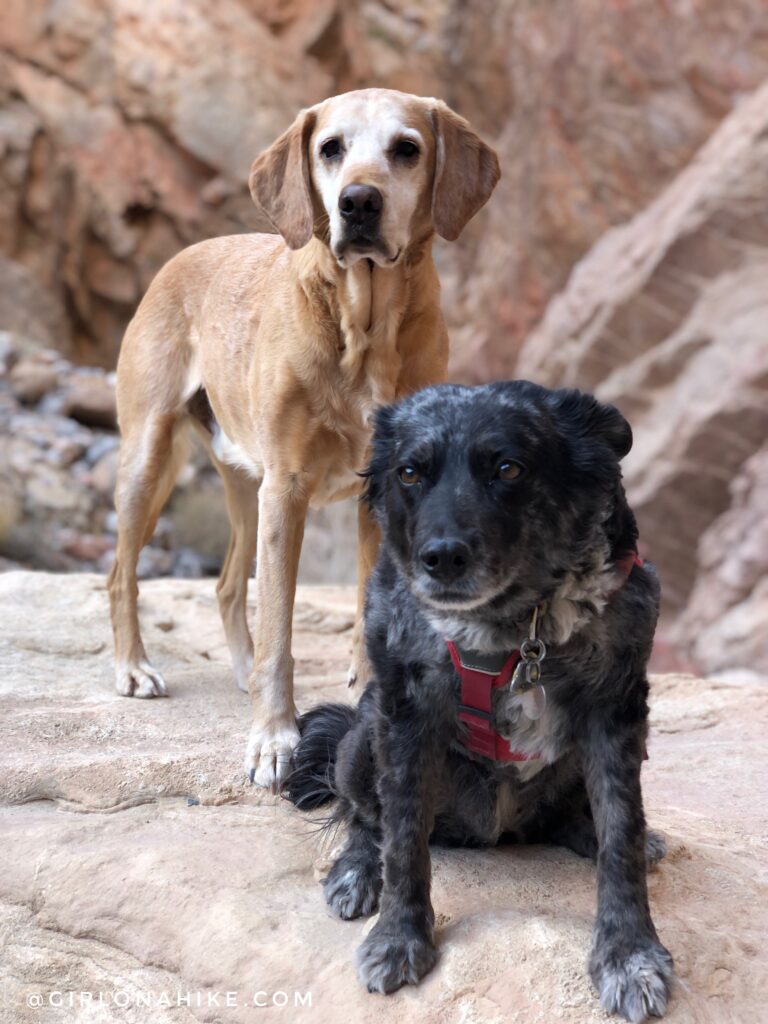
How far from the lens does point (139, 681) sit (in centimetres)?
436

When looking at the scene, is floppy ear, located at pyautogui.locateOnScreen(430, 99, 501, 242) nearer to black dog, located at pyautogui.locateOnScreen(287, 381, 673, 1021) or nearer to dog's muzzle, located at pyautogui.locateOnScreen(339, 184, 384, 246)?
dog's muzzle, located at pyautogui.locateOnScreen(339, 184, 384, 246)

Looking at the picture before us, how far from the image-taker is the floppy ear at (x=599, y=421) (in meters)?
2.51

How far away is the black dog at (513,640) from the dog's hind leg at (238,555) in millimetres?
2273

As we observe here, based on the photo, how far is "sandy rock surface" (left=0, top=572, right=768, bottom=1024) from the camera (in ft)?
7.85

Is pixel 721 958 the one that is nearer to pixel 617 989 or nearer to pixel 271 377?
pixel 617 989

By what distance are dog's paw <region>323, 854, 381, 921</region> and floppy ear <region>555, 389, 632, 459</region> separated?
1.16 meters

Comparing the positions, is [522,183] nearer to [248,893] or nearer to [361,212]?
[361,212]

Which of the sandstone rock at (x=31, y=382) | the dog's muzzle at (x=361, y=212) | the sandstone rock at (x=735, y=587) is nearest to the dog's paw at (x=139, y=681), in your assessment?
the dog's muzzle at (x=361, y=212)

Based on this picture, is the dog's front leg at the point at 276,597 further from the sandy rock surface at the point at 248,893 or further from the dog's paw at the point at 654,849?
the dog's paw at the point at 654,849

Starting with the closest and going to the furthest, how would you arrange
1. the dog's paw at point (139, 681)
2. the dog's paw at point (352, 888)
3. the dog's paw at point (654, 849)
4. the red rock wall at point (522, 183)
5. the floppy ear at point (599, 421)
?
the floppy ear at point (599, 421), the dog's paw at point (352, 888), the dog's paw at point (654, 849), the dog's paw at point (139, 681), the red rock wall at point (522, 183)

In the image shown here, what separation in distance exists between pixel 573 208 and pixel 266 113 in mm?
4757

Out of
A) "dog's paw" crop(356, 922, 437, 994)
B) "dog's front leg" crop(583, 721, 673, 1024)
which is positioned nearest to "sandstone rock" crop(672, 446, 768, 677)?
"dog's front leg" crop(583, 721, 673, 1024)

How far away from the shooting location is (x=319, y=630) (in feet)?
18.6

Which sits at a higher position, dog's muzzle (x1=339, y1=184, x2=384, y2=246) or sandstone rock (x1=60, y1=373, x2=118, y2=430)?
dog's muzzle (x1=339, y1=184, x2=384, y2=246)
